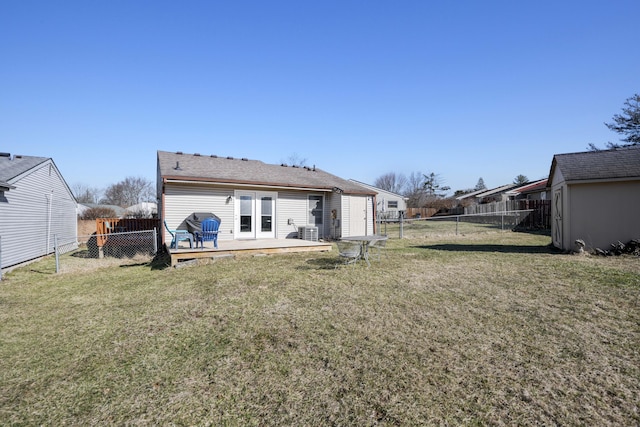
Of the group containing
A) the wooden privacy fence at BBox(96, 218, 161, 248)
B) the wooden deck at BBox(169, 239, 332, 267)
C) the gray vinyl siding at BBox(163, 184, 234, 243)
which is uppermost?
the gray vinyl siding at BBox(163, 184, 234, 243)

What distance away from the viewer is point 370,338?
3734mm

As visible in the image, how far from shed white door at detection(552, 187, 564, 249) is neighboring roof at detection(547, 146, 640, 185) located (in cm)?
103

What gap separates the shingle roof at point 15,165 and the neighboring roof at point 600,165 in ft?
58.6

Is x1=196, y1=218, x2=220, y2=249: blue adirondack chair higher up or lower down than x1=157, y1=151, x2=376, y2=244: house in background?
lower down

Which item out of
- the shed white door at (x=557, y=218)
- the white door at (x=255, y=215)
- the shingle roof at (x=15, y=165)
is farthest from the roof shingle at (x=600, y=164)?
the shingle roof at (x=15, y=165)

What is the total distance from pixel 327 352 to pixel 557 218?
11591 mm

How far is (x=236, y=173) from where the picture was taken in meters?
12.6

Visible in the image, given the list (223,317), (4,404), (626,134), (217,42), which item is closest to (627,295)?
(223,317)

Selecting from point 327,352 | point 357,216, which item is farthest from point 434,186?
point 327,352

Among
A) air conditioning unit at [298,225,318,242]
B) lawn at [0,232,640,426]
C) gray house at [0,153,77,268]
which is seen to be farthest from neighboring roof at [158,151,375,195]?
lawn at [0,232,640,426]

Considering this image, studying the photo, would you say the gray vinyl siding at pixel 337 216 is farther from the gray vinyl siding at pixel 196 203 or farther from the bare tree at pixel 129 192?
the bare tree at pixel 129 192

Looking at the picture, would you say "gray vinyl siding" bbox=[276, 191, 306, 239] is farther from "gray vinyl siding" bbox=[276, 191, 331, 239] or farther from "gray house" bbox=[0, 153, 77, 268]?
"gray house" bbox=[0, 153, 77, 268]

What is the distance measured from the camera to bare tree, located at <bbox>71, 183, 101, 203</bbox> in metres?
56.2

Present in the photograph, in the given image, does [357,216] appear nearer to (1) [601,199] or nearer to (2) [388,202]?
(1) [601,199]
